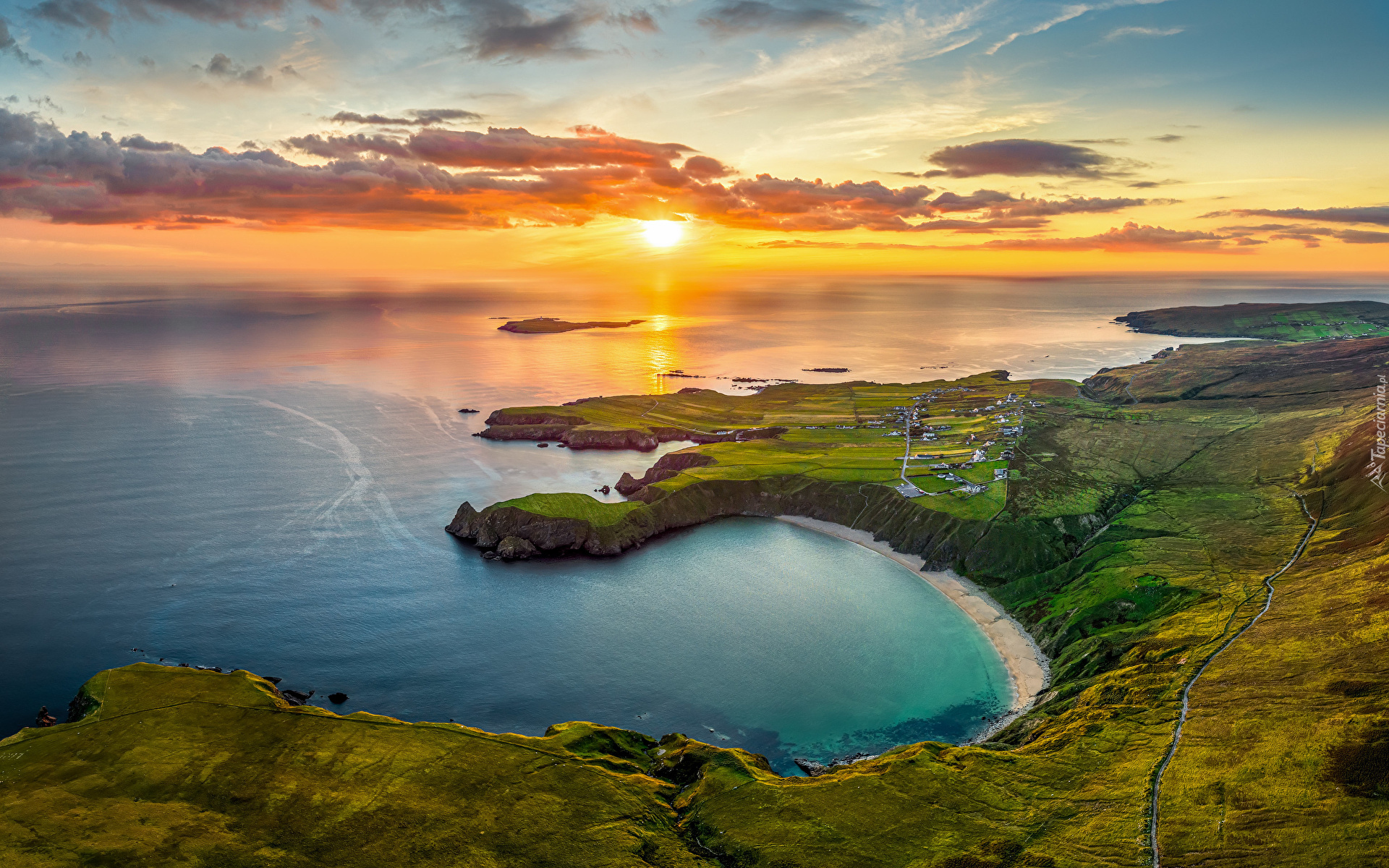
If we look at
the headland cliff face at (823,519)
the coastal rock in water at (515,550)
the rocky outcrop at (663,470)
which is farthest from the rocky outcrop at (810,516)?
the rocky outcrop at (663,470)

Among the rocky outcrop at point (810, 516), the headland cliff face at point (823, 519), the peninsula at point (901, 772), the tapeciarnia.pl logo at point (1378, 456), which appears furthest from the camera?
the headland cliff face at point (823, 519)

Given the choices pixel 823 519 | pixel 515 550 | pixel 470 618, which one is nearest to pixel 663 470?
pixel 823 519

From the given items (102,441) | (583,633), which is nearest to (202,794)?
(583,633)

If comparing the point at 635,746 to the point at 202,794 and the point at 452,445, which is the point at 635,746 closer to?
the point at 202,794

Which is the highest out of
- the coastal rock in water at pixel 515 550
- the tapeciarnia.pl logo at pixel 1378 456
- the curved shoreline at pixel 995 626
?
the tapeciarnia.pl logo at pixel 1378 456

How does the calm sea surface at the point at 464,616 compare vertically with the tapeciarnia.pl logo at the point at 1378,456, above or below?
below

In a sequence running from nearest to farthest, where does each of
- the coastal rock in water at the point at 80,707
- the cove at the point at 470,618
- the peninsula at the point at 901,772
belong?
1. the peninsula at the point at 901,772
2. the coastal rock in water at the point at 80,707
3. the cove at the point at 470,618

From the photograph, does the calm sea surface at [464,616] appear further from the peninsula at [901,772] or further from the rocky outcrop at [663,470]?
the rocky outcrop at [663,470]

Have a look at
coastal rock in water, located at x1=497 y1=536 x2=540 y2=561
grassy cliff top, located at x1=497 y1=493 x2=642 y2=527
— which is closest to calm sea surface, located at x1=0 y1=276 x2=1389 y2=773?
coastal rock in water, located at x1=497 y1=536 x2=540 y2=561
